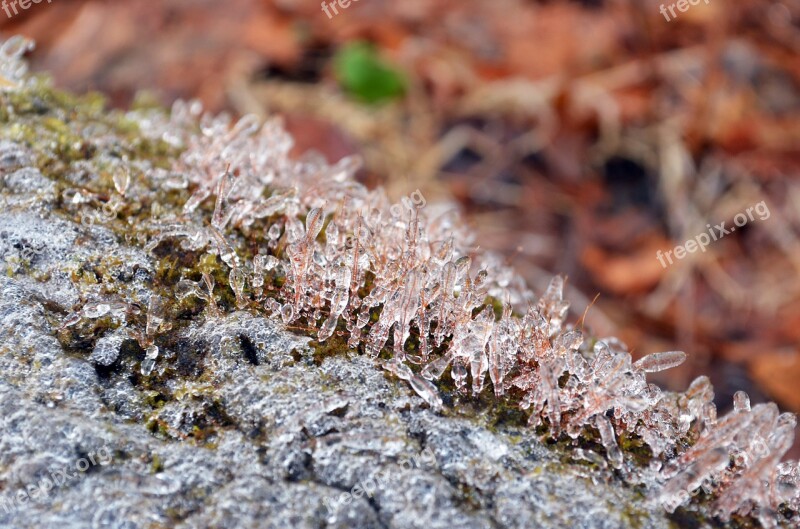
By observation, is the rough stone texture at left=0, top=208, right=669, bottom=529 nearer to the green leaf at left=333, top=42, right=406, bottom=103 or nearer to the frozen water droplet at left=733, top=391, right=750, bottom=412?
the frozen water droplet at left=733, top=391, right=750, bottom=412

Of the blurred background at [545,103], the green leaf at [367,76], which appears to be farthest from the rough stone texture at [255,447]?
the green leaf at [367,76]

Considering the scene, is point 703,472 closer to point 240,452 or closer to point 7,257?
point 240,452

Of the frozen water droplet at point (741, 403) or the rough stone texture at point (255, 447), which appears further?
the frozen water droplet at point (741, 403)

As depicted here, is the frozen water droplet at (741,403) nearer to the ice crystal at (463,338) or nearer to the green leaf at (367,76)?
the ice crystal at (463,338)

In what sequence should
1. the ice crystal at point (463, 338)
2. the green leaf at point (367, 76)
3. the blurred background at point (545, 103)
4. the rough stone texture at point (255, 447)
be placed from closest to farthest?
the rough stone texture at point (255, 447)
the ice crystal at point (463, 338)
the blurred background at point (545, 103)
the green leaf at point (367, 76)

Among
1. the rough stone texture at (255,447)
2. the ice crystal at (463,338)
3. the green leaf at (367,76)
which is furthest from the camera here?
the green leaf at (367,76)

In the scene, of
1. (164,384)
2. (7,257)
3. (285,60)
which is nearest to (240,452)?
(164,384)

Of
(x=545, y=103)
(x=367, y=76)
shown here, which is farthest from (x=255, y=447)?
(x=545, y=103)
